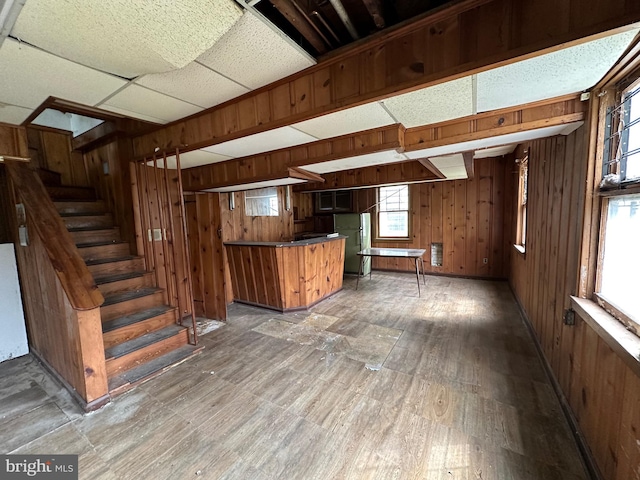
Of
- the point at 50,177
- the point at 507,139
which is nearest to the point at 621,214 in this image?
the point at 507,139

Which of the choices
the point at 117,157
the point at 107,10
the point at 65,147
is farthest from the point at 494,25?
the point at 65,147

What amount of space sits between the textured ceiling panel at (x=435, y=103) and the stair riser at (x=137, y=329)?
288cm

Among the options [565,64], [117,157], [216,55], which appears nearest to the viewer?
[565,64]

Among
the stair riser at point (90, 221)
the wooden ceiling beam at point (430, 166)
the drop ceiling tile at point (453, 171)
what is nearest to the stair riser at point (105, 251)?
the stair riser at point (90, 221)

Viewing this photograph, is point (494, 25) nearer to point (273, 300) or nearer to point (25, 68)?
point (25, 68)

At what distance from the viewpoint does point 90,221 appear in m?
3.22

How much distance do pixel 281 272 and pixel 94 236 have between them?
7.53 ft

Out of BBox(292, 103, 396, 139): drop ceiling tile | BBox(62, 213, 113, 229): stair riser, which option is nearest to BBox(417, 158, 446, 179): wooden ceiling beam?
BBox(292, 103, 396, 139): drop ceiling tile

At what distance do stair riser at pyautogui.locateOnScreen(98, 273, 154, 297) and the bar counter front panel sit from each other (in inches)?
52.3

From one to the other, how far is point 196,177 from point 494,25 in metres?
3.45

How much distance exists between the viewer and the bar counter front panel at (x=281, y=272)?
3770mm

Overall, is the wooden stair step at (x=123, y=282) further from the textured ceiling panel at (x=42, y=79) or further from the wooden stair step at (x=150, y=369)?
the textured ceiling panel at (x=42, y=79)

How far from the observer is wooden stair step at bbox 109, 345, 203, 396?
2107 millimetres

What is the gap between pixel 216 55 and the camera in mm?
1387
